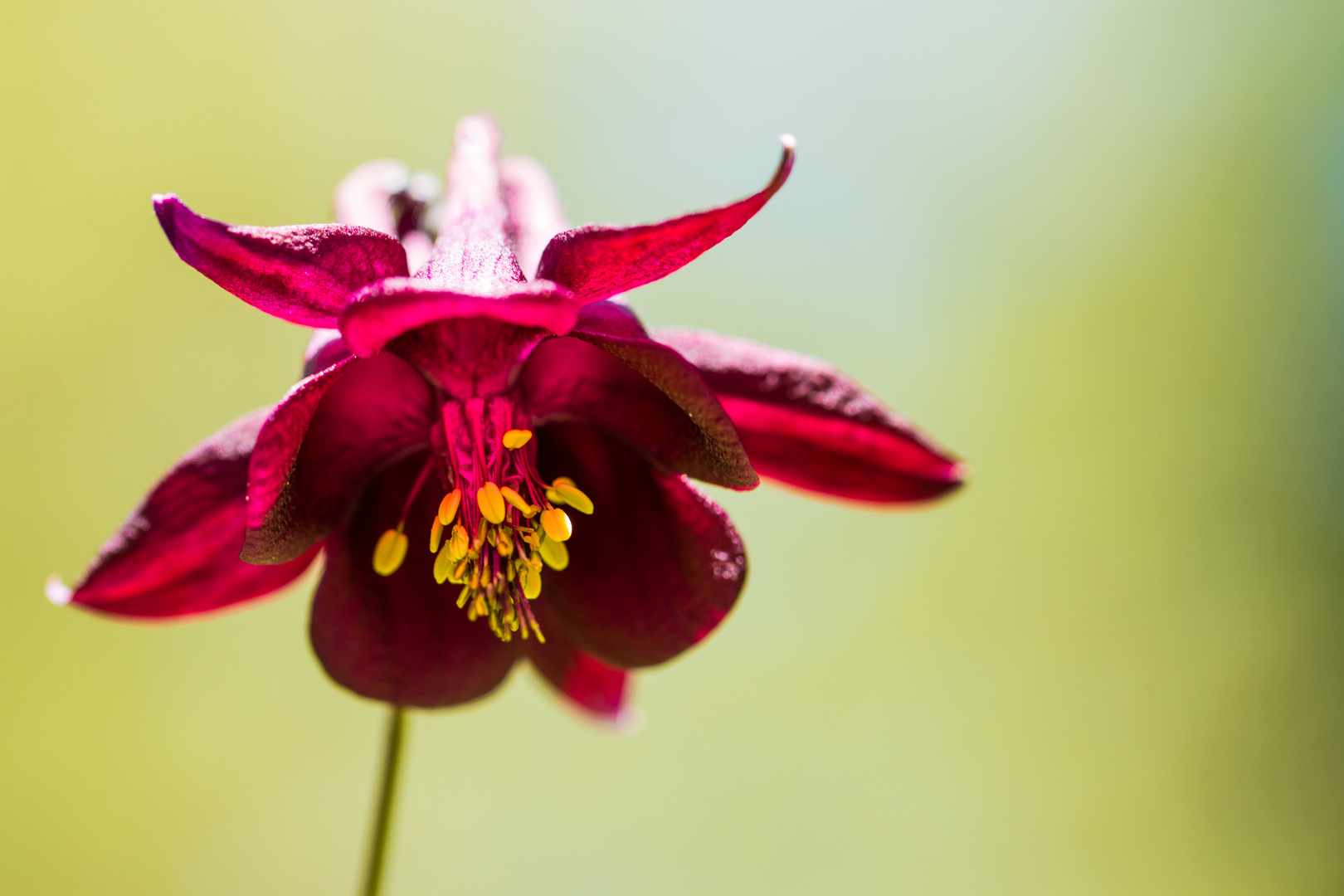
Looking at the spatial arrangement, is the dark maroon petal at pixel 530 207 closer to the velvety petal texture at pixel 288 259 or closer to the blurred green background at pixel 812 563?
the velvety petal texture at pixel 288 259

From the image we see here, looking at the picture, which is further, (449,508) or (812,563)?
(812,563)

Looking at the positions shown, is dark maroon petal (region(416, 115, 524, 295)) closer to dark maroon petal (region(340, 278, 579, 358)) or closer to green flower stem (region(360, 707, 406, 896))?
dark maroon petal (region(340, 278, 579, 358))

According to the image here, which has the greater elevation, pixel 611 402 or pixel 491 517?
pixel 611 402

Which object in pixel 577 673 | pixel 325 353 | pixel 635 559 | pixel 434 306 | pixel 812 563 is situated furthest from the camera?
pixel 812 563

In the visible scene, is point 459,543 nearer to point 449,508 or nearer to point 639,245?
point 449,508

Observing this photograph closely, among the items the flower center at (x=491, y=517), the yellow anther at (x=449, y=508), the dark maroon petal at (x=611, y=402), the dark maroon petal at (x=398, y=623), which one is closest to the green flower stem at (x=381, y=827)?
the dark maroon petal at (x=398, y=623)

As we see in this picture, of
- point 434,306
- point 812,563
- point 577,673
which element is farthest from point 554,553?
point 812,563

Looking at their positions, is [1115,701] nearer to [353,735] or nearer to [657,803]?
[657,803]

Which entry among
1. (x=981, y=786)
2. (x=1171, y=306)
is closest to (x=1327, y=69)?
(x=1171, y=306)
